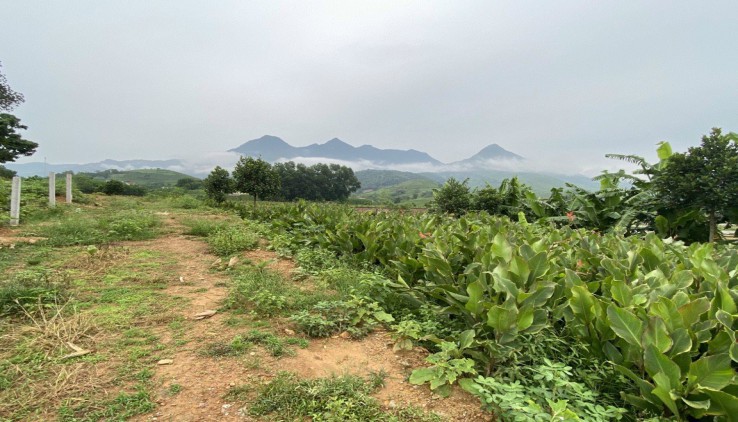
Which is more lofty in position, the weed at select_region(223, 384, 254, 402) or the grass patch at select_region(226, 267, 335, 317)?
the grass patch at select_region(226, 267, 335, 317)

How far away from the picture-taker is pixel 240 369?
7.30 ft

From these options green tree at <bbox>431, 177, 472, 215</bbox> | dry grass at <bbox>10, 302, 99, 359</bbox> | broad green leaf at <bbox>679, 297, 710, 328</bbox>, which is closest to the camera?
broad green leaf at <bbox>679, 297, 710, 328</bbox>

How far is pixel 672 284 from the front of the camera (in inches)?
79.3

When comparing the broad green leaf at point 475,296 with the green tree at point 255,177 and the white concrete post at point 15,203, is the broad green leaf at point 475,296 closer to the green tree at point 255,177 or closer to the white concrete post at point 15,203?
the white concrete post at point 15,203

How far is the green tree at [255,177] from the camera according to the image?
16.3 m

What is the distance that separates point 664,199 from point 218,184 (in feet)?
62.8

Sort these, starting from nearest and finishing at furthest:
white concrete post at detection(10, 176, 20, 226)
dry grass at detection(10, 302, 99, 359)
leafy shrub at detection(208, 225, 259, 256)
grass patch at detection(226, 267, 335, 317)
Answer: dry grass at detection(10, 302, 99, 359), grass patch at detection(226, 267, 335, 317), leafy shrub at detection(208, 225, 259, 256), white concrete post at detection(10, 176, 20, 226)

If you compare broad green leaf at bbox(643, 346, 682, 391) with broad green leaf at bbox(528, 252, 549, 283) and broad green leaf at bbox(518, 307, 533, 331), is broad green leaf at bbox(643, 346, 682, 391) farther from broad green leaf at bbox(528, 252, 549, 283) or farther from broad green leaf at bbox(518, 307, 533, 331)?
broad green leaf at bbox(528, 252, 549, 283)

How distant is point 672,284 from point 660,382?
2.89 ft

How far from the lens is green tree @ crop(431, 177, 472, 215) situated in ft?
36.2

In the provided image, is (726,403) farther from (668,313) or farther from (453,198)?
(453,198)

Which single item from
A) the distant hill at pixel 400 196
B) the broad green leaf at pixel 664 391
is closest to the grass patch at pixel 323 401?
the broad green leaf at pixel 664 391

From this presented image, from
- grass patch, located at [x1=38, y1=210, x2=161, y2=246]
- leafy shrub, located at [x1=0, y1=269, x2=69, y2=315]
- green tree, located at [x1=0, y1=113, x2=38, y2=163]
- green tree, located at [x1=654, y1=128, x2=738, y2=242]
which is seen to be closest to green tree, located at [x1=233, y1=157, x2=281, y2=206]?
grass patch, located at [x1=38, y1=210, x2=161, y2=246]

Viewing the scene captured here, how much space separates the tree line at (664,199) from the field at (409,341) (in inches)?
121
